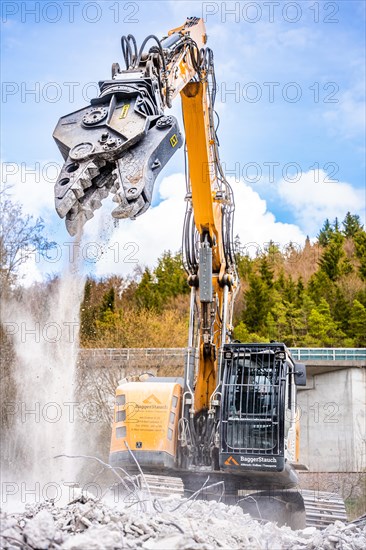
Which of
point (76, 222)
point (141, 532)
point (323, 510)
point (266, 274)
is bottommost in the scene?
point (323, 510)

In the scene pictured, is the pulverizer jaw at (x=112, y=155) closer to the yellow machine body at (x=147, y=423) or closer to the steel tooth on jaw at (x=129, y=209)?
the steel tooth on jaw at (x=129, y=209)

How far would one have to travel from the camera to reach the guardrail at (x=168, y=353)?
70.0ft

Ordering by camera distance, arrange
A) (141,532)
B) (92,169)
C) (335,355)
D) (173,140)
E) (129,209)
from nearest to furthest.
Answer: (141,532), (129,209), (92,169), (173,140), (335,355)

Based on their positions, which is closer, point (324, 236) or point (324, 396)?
point (324, 396)

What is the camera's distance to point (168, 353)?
2194 cm

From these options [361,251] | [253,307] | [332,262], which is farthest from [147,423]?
[361,251]

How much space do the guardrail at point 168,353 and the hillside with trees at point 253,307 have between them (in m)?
1.13

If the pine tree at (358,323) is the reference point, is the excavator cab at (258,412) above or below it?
below

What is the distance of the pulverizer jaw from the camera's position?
4.79 m

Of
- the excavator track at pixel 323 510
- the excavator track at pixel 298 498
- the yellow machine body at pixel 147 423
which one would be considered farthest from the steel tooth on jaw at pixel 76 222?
the excavator track at pixel 323 510

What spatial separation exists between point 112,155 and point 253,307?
2953cm

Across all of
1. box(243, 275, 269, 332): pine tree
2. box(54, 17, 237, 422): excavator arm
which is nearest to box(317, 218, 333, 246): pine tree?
box(243, 275, 269, 332): pine tree

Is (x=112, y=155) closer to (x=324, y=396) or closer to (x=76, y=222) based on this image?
(x=76, y=222)

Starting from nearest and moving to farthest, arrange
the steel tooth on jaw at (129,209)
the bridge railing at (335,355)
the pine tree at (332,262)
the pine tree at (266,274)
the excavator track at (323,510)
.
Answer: the steel tooth on jaw at (129,209)
the excavator track at (323,510)
the bridge railing at (335,355)
the pine tree at (266,274)
the pine tree at (332,262)
